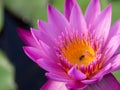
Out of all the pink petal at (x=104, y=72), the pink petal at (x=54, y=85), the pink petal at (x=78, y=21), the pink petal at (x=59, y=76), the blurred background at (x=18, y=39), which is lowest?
the blurred background at (x=18, y=39)

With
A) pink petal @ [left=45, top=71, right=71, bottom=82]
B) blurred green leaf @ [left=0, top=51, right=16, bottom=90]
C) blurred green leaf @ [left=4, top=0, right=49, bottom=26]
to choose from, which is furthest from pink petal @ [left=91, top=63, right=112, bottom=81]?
blurred green leaf @ [left=4, top=0, right=49, bottom=26]

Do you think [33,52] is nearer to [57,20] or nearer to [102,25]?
[57,20]

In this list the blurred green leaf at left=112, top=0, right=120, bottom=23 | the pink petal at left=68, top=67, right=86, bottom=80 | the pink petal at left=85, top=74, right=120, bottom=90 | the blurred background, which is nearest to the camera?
the pink petal at left=68, top=67, right=86, bottom=80

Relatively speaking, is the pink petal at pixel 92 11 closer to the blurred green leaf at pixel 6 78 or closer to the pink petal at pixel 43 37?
the pink petal at pixel 43 37

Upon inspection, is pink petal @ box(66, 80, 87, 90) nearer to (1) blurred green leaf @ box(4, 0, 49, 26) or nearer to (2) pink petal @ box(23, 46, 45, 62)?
(2) pink petal @ box(23, 46, 45, 62)

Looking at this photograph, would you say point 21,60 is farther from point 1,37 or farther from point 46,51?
point 46,51

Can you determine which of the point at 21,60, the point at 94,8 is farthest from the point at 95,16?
the point at 21,60

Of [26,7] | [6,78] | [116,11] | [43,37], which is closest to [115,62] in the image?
[43,37]

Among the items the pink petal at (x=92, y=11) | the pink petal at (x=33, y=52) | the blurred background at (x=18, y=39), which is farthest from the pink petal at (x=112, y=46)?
the blurred background at (x=18, y=39)
